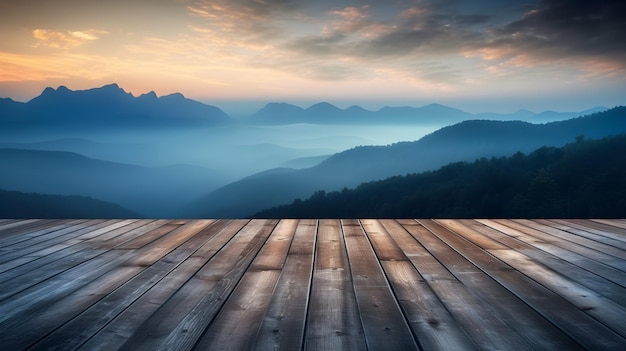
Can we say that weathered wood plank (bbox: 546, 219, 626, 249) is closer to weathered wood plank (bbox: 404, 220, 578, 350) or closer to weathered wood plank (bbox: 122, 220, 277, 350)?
weathered wood plank (bbox: 404, 220, 578, 350)

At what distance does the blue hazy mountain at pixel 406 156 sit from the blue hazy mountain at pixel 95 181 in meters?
30.6

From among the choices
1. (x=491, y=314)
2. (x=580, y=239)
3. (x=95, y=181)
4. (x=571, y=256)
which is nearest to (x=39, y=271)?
(x=491, y=314)

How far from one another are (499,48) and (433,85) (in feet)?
30.7

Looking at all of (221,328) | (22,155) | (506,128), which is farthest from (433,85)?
(22,155)

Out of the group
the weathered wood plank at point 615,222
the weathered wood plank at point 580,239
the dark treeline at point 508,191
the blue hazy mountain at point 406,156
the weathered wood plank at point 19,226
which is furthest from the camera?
the blue hazy mountain at point 406,156

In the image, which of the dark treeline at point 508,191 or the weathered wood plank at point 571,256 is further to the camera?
the dark treeline at point 508,191

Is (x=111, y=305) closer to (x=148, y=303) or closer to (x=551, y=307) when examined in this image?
(x=148, y=303)

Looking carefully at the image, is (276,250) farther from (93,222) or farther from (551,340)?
(93,222)

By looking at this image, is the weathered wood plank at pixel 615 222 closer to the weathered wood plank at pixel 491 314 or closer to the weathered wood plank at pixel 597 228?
the weathered wood plank at pixel 597 228

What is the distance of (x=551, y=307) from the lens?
167cm

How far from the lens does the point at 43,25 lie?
1070cm

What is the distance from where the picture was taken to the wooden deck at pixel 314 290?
1.37 m

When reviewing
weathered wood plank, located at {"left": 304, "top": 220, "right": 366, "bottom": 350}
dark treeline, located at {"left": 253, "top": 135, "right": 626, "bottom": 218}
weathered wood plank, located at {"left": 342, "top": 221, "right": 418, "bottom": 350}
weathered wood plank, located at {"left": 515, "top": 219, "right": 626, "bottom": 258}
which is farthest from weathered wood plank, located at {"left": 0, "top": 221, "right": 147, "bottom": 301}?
dark treeline, located at {"left": 253, "top": 135, "right": 626, "bottom": 218}

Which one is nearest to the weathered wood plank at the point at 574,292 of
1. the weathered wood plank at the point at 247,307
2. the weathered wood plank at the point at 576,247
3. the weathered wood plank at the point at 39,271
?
the weathered wood plank at the point at 576,247
